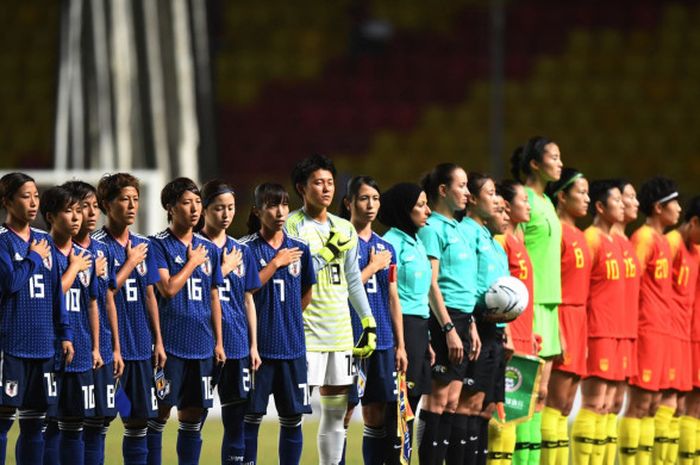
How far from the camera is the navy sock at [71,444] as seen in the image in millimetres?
5973

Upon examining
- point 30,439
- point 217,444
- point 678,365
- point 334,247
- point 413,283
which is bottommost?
point 217,444

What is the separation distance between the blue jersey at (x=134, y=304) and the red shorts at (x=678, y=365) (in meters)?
3.25

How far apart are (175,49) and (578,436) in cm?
878

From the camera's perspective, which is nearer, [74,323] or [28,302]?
[28,302]

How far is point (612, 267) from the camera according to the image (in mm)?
7727

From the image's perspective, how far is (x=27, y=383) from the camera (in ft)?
19.2

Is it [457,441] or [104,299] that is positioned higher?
[104,299]

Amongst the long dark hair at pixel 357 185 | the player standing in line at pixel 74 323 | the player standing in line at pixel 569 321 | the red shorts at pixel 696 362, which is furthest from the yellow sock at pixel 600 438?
the player standing in line at pixel 74 323

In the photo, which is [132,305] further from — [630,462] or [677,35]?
[677,35]

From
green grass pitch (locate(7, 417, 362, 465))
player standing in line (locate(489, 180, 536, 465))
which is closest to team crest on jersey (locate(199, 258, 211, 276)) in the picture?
player standing in line (locate(489, 180, 536, 465))

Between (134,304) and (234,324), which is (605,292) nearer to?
(234,324)

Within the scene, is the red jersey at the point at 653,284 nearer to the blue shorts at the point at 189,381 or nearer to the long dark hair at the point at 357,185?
the long dark hair at the point at 357,185

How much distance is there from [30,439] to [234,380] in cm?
96

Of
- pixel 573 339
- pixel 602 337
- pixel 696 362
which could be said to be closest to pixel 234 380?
pixel 573 339
